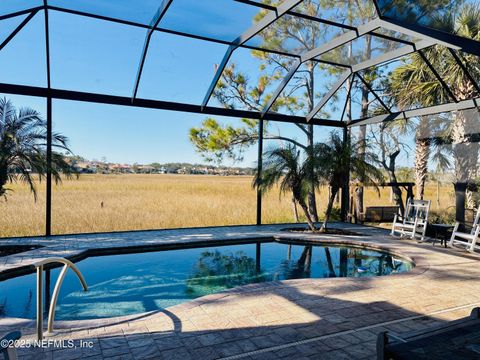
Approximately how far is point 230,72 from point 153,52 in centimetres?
341

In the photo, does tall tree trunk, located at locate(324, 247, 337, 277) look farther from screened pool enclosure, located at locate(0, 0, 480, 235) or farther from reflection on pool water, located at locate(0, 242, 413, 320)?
screened pool enclosure, located at locate(0, 0, 480, 235)

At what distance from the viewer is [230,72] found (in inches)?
452

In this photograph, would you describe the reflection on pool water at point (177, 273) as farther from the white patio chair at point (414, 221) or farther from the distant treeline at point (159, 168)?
the distant treeline at point (159, 168)

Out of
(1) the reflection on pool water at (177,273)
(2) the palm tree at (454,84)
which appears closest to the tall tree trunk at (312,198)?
(1) the reflection on pool water at (177,273)

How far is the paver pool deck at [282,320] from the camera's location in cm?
288

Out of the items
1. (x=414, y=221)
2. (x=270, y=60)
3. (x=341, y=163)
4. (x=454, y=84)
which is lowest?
(x=414, y=221)

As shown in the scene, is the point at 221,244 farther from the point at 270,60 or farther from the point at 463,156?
the point at 270,60

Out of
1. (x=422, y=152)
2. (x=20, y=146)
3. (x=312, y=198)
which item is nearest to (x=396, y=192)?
(x=422, y=152)

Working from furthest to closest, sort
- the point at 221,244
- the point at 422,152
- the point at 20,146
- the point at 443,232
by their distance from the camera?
1. the point at 422,152
2. the point at 443,232
3. the point at 221,244
4. the point at 20,146

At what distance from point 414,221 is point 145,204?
10.2m

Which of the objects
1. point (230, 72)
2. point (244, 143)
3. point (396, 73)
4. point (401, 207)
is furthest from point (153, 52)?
point (401, 207)

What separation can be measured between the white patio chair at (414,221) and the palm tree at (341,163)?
1069 mm

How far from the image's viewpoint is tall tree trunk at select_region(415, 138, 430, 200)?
917 cm

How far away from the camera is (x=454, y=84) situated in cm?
825
